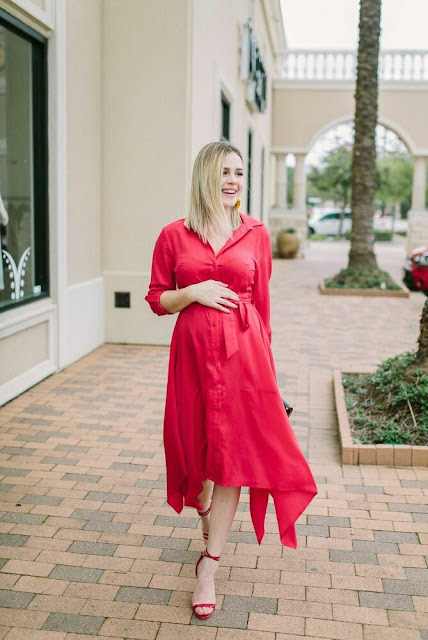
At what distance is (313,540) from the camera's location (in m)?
3.69

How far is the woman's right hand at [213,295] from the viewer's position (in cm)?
304

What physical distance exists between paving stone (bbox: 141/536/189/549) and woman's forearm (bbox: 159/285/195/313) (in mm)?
1207

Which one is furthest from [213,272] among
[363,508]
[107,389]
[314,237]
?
[314,237]

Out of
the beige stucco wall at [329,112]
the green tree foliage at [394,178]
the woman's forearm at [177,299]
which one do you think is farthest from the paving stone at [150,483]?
the green tree foliage at [394,178]

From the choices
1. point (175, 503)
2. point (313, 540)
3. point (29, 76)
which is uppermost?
point (29, 76)

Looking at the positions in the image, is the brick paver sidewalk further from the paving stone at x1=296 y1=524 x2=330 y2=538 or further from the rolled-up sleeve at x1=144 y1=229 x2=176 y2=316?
the rolled-up sleeve at x1=144 y1=229 x2=176 y2=316

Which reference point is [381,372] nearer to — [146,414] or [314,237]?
[146,414]

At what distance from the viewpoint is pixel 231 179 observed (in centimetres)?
309

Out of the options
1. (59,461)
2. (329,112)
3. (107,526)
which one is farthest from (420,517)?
(329,112)

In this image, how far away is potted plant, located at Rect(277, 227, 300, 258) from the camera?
21578mm

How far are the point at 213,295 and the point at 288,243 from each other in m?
18.8

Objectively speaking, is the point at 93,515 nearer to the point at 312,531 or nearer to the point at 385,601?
the point at 312,531

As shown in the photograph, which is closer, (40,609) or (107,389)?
(40,609)

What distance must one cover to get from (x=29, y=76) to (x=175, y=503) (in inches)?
183
